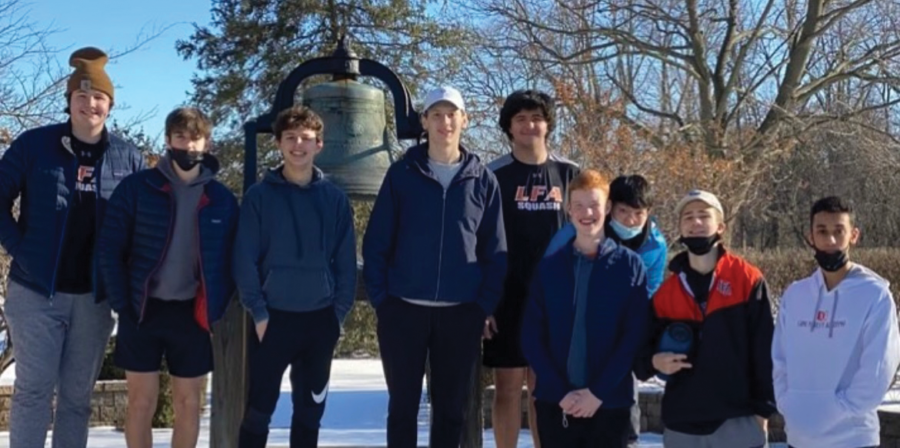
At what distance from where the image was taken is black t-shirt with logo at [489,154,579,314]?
4723 mm

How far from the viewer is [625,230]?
446cm

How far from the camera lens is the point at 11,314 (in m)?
4.47

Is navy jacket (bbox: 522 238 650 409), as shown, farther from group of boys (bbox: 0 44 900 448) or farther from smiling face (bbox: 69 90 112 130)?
smiling face (bbox: 69 90 112 130)

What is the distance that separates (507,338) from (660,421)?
9.35ft

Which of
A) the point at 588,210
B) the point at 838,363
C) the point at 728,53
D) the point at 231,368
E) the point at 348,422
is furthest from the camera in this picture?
the point at 728,53

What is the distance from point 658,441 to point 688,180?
18.8ft

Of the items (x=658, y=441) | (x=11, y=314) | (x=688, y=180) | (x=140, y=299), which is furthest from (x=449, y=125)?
(x=688, y=180)

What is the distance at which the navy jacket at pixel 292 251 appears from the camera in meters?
4.32

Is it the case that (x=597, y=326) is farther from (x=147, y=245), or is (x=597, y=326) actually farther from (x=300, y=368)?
(x=147, y=245)

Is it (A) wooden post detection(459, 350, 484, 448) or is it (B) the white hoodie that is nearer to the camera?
(B) the white hoodie

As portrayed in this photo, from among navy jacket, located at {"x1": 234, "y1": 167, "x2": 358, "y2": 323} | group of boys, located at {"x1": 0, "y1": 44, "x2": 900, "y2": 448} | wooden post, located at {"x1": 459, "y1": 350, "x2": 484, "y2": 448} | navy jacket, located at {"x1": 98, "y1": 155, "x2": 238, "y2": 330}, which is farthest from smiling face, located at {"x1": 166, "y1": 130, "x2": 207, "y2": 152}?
wooden post, located at {"x1": 459, "y1": 350, "x2": 484, "y2": 448}

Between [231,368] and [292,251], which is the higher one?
[292,251]

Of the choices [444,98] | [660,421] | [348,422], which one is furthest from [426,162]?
[348,422]

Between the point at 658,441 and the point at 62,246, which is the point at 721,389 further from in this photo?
the point at 658,441
